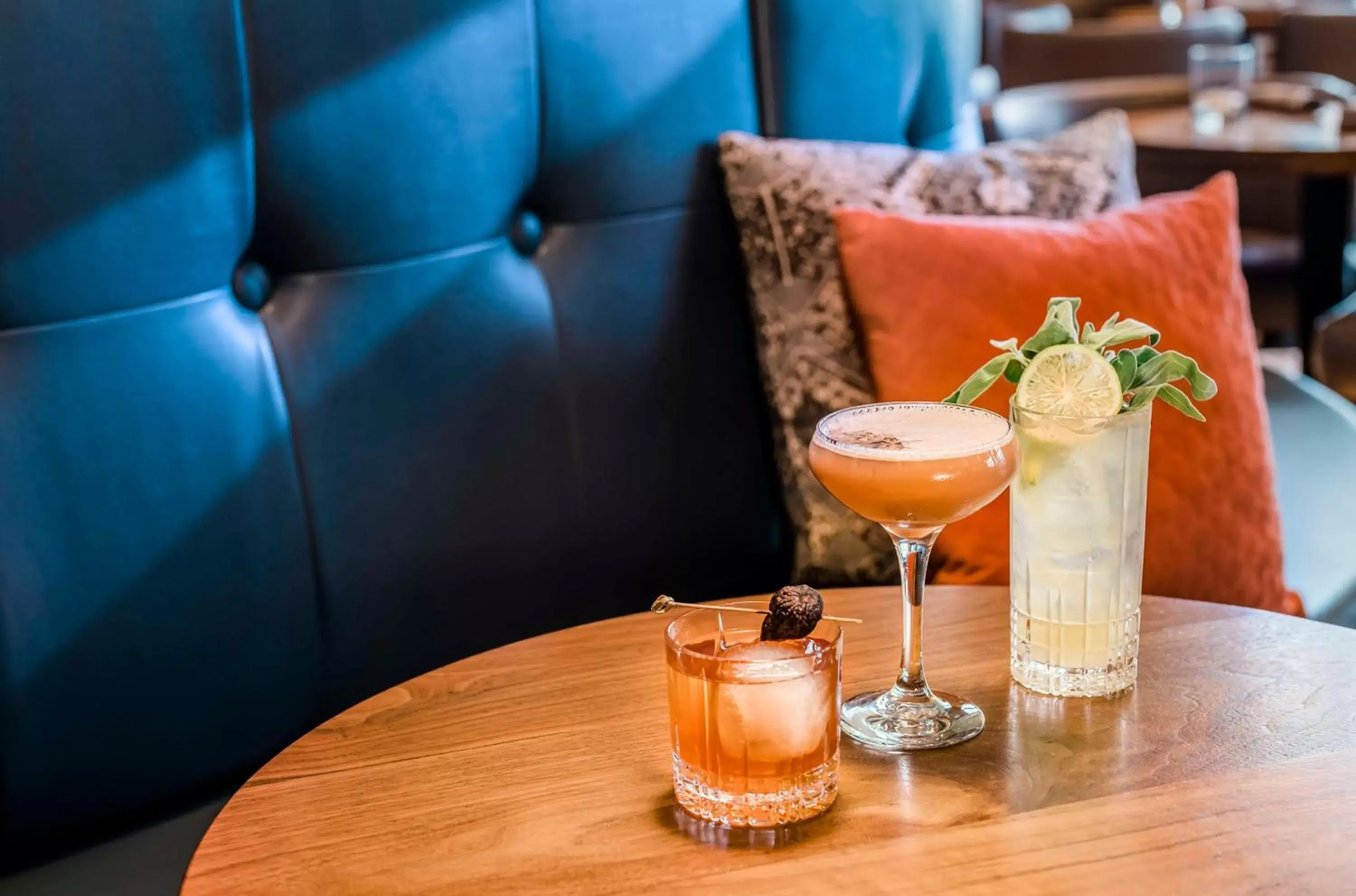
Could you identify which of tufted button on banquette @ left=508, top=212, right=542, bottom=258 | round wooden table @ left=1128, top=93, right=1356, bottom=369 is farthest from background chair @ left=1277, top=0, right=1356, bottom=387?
tufted button on banquette @ left=508, top=212, right=542, bottom=258

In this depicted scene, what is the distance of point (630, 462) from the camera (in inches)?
66.4

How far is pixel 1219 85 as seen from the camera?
9.78ft

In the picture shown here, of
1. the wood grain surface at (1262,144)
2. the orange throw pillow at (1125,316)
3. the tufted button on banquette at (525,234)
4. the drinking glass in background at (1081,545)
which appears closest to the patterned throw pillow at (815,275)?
the orange throw pillow at (1125,316)

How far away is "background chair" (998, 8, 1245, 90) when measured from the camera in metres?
4.10

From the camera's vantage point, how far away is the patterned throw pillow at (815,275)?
166cm

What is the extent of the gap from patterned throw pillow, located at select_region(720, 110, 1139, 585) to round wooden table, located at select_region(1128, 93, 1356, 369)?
106 cm

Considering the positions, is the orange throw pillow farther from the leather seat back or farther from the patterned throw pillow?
the leather seat back

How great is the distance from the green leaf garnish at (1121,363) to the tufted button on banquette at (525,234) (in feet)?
2.28

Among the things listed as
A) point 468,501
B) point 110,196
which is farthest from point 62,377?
point 468,501

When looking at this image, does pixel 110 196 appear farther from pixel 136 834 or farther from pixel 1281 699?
pixel 1281 699

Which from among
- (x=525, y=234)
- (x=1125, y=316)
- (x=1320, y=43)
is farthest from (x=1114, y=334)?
(x=1320, y=43)

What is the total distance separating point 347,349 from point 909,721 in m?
0.75

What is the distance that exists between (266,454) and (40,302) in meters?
0.26

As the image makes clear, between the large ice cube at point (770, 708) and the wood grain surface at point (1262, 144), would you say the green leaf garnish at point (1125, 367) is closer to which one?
the large ice cube at point (770, 708)
